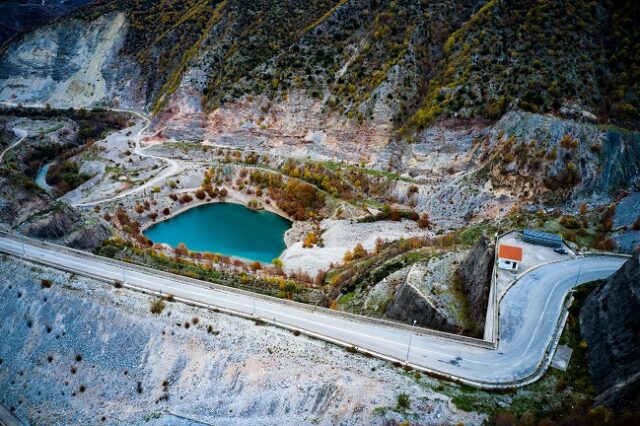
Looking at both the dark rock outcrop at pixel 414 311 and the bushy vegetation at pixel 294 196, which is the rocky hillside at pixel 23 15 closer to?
the bushy vegetation at pixel 294 196

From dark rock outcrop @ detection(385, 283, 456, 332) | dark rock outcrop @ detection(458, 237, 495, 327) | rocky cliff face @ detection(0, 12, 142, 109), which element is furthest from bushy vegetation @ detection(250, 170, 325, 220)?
rocky cliff face @ detection(0, 12, 142, 109)

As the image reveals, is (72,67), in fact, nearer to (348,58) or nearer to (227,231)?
(348,58)

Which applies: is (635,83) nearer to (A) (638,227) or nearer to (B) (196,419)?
(A) (638,227)

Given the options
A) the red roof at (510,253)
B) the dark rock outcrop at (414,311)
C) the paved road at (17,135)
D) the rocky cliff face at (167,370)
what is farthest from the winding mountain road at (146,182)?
the red roof at (510,253)

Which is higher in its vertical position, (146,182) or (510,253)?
(510,253)

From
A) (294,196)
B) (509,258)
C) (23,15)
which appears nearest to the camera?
(509,258)

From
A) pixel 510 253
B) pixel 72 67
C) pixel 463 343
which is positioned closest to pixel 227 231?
pixel 510 253
